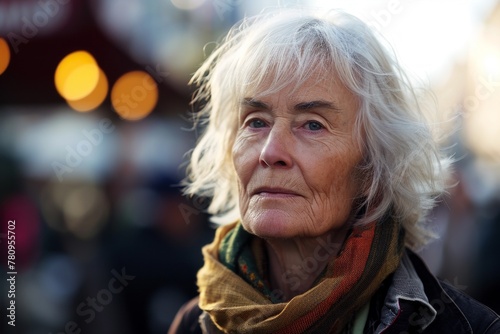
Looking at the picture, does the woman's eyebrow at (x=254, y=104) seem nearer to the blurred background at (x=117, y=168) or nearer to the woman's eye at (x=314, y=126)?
the woman's eye at (x=314, y=126)

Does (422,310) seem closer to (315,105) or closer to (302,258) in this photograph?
(302,258)

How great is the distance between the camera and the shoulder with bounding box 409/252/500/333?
2.23 meters

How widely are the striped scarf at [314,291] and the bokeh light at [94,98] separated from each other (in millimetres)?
4578

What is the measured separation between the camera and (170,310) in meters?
A: 6.00

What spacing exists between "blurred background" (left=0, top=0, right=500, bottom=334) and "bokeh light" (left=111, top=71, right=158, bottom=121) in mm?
20

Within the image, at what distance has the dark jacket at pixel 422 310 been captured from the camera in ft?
7.30

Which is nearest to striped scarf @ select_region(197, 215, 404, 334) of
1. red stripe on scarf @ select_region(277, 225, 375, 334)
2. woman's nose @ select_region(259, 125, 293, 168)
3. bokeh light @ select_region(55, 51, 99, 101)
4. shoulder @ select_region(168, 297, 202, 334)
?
red stripe on scarf @ select_region(277, 225, 375, 334)

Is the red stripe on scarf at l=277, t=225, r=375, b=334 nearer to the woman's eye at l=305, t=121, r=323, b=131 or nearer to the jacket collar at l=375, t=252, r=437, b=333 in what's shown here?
the jacket collar at l=375, t=252, r=437, b=333

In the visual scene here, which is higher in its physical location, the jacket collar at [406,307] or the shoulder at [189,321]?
the jacket collar at [406,307]

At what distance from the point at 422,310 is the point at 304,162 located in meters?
0.66

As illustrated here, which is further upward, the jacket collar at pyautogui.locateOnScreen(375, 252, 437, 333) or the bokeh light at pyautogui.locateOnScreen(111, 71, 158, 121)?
the jacket collar at pyautogui.locateOnScreen(375, 252, 437, 333)

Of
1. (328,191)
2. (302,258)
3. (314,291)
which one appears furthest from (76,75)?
(314,291)

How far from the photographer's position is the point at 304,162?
2330 millimetres

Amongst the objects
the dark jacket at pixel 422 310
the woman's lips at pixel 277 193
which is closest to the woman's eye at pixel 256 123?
the woman's lips at pixel 277 193
